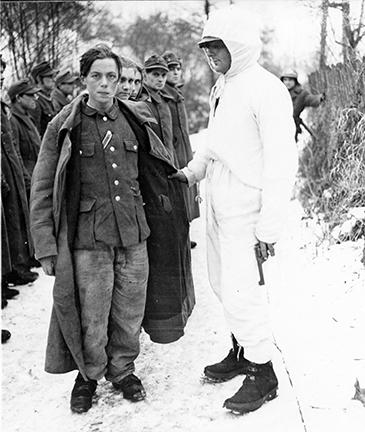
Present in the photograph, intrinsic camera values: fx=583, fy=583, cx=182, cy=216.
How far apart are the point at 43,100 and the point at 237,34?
5538mm

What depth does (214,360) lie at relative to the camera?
3.99m

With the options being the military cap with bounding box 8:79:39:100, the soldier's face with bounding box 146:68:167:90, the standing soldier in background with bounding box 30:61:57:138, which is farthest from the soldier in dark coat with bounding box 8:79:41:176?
the soldier's face with bounding box 146:68:167:90

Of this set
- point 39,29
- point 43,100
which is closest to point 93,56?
point 43,100

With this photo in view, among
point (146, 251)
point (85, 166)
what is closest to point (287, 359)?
point (146, 251)

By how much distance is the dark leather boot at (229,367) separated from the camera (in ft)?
12.1

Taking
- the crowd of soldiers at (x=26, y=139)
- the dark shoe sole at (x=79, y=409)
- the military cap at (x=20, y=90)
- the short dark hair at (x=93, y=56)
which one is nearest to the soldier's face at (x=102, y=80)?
the short dark hair at (x=93, y=56)

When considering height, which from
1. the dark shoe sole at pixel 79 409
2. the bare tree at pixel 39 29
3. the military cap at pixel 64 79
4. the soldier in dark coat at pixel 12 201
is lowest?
the dark shoe sole at pixel 79 409

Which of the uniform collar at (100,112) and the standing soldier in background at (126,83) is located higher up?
the standing soldier in background at (126,83)

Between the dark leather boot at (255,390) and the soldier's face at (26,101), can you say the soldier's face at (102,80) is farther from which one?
the soldier's face at (26,101)

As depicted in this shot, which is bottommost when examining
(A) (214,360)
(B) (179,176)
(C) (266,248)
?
(A) (214,360)

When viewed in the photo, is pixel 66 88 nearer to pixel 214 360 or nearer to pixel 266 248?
pixel 214 360

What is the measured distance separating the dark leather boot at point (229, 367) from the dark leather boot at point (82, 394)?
73cm

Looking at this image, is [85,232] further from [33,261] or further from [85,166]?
[33,261]

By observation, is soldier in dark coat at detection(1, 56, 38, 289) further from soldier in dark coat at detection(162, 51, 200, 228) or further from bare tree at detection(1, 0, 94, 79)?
bare tree at detection(1, 0, 94, 79)
